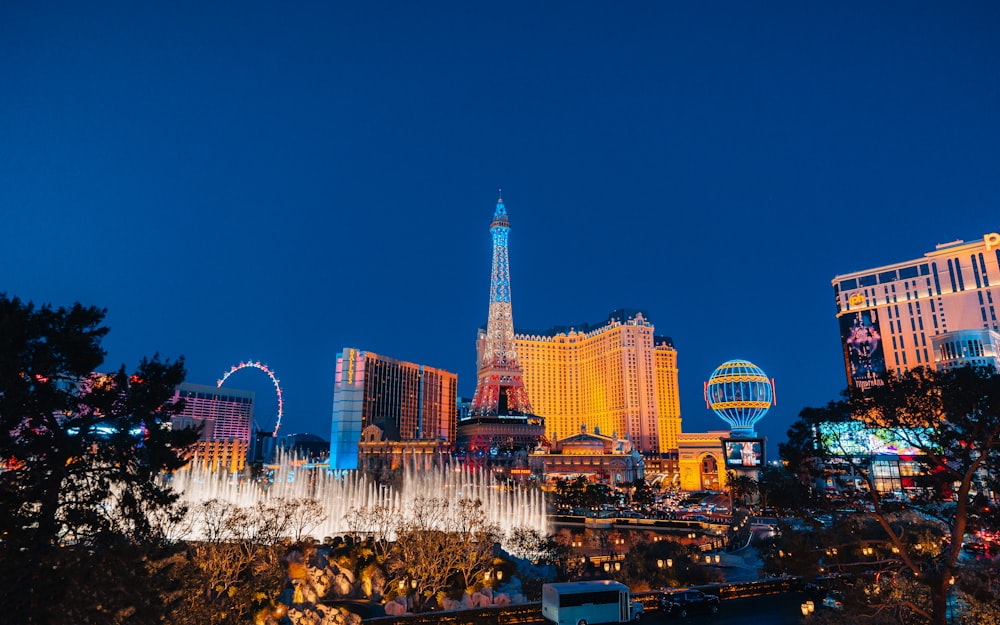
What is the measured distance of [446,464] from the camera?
10625 centimetres

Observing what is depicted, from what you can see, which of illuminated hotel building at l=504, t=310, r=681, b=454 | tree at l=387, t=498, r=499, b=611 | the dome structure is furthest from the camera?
illuminated hotel building at l=504, t=310, r=681, b=454

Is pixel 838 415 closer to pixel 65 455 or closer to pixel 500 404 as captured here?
pixel 65 455

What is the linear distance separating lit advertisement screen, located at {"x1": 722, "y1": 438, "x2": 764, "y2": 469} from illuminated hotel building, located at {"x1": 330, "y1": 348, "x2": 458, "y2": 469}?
188 ft

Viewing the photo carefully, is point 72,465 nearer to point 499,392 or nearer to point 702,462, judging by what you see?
point 702,462

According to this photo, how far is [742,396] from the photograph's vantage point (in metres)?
80.7

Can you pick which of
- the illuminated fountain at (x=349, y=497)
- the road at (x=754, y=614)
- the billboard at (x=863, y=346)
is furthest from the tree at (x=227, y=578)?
the billboard at (x=863, y=346)

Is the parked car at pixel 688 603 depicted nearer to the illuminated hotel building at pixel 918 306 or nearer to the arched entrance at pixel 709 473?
the arched entrance at pixel 709 473

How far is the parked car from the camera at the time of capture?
78.4ft

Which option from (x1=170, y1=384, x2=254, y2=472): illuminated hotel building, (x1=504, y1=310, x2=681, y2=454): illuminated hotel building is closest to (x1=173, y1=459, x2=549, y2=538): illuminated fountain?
(x1=504, y1=310, x2=681, y2=454): illuminated hotel building

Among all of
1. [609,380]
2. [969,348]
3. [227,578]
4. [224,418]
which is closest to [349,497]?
[227,578]

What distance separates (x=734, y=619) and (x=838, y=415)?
400 inches

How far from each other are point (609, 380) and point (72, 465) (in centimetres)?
13571

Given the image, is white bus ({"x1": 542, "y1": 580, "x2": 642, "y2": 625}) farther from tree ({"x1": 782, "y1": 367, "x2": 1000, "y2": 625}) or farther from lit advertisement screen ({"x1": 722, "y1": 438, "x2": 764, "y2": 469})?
lit advertisement screen ({"x1": 722, "y1": 438, "x2": 764, "y2": 469})

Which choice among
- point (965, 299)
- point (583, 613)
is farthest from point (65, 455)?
point (965, 299)
